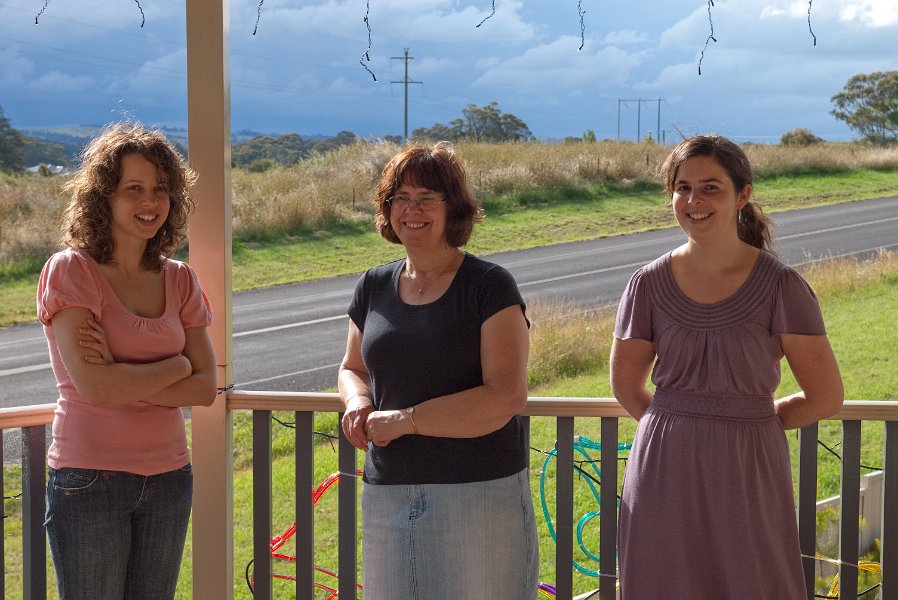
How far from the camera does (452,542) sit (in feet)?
5.29

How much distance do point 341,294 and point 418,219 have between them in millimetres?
3218

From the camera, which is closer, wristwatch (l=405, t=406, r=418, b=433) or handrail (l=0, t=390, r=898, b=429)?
wristwatch (l=405, t=406, r=418, b=433)

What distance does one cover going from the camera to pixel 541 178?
3764mm

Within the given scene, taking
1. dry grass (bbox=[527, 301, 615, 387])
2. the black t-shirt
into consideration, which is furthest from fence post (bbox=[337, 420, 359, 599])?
Result: dry grass (bbox=[527, 301, 615, 387])

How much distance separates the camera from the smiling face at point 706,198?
5.44 ft

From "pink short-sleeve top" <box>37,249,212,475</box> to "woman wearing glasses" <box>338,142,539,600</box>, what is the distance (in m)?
0.38

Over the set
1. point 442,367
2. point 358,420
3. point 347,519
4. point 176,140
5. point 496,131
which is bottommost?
point 347,519

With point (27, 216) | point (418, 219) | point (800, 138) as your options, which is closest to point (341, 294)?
point (27, 216)

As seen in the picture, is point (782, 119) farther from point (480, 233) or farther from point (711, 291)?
point (480, 233)

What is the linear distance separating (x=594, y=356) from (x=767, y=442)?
254 cm

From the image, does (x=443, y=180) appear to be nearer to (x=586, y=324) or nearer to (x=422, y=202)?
(x=422, y=202)

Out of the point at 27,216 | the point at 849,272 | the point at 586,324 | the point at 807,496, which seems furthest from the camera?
the point at 849,272

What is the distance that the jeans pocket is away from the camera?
166cm

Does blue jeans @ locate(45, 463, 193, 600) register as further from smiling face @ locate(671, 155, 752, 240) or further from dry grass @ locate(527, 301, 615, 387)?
dry grass @ locate(527, 301, 615, 387)
